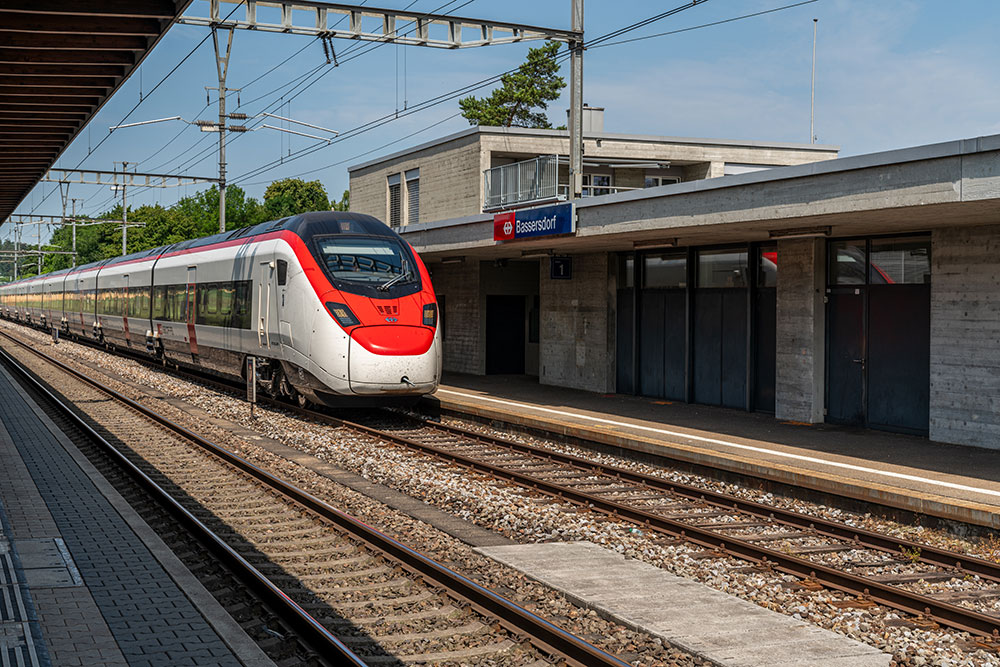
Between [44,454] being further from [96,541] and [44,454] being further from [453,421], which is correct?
[453,421]

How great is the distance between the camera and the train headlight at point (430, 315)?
651 inches

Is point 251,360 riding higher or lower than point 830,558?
higher

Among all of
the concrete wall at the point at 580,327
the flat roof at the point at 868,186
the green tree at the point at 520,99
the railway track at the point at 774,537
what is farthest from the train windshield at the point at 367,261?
the green tree at the point at 520,99

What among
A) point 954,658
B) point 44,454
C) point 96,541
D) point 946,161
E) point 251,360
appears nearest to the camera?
point 954,658

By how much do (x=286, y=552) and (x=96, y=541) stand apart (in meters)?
1.71

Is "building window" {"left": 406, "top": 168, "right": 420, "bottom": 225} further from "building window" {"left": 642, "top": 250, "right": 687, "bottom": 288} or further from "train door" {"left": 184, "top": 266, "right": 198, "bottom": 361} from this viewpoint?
"building window" {"left": 642, "top": 250, "right": 687, "bottom": 288}

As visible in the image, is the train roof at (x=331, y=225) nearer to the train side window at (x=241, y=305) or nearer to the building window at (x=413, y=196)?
the train side window at (x=241, y=305)

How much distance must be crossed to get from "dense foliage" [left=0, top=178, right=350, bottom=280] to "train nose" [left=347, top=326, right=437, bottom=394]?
67608 mm

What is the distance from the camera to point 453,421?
1866 centimetres

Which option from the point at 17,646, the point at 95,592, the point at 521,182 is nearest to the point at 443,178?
the point at 521,182

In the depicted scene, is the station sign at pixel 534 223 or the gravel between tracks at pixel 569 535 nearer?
the gravel between tracks at pixel 569 535

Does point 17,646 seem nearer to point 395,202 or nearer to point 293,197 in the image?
point 395,202

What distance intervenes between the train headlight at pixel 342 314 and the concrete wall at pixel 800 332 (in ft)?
24.0

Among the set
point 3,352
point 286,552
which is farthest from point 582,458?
point 3,352
